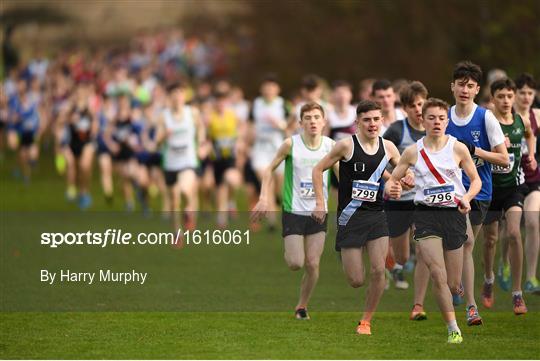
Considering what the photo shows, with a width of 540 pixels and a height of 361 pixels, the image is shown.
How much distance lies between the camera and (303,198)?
12.7 meters

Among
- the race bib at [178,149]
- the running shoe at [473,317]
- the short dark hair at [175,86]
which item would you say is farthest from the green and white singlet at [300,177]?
the short dark hair at [175,86]

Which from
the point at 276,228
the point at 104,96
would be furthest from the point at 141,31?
the point at 276,228

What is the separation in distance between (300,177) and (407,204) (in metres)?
→ 1.46

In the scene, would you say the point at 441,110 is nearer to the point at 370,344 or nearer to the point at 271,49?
the point at 370,344

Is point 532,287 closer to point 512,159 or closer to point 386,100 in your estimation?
point 512,159

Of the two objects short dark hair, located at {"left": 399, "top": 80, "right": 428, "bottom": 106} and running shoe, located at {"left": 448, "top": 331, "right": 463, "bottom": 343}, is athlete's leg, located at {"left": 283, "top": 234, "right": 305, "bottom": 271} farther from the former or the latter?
running shoe, located at {"left": 448, "top": 331, "right": 463, "bottom": 343}

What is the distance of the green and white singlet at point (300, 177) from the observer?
12.7m

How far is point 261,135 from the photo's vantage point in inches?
839

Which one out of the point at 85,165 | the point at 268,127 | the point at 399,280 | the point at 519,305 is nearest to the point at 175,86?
the point at 268,127

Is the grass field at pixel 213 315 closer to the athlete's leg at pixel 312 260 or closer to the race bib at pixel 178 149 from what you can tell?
the athlete's leg at pixel 312 260

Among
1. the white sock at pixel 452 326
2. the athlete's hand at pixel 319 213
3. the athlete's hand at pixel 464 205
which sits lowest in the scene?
the white sock at pixel 452 326

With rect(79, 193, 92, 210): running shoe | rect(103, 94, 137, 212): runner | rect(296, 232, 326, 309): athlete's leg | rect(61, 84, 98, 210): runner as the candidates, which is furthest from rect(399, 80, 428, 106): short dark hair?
rect(79, 193, 92, 210): running shoe

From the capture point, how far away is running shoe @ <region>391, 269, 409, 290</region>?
1472 centimetres

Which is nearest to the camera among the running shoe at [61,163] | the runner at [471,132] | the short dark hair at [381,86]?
the runner at [471,132]
